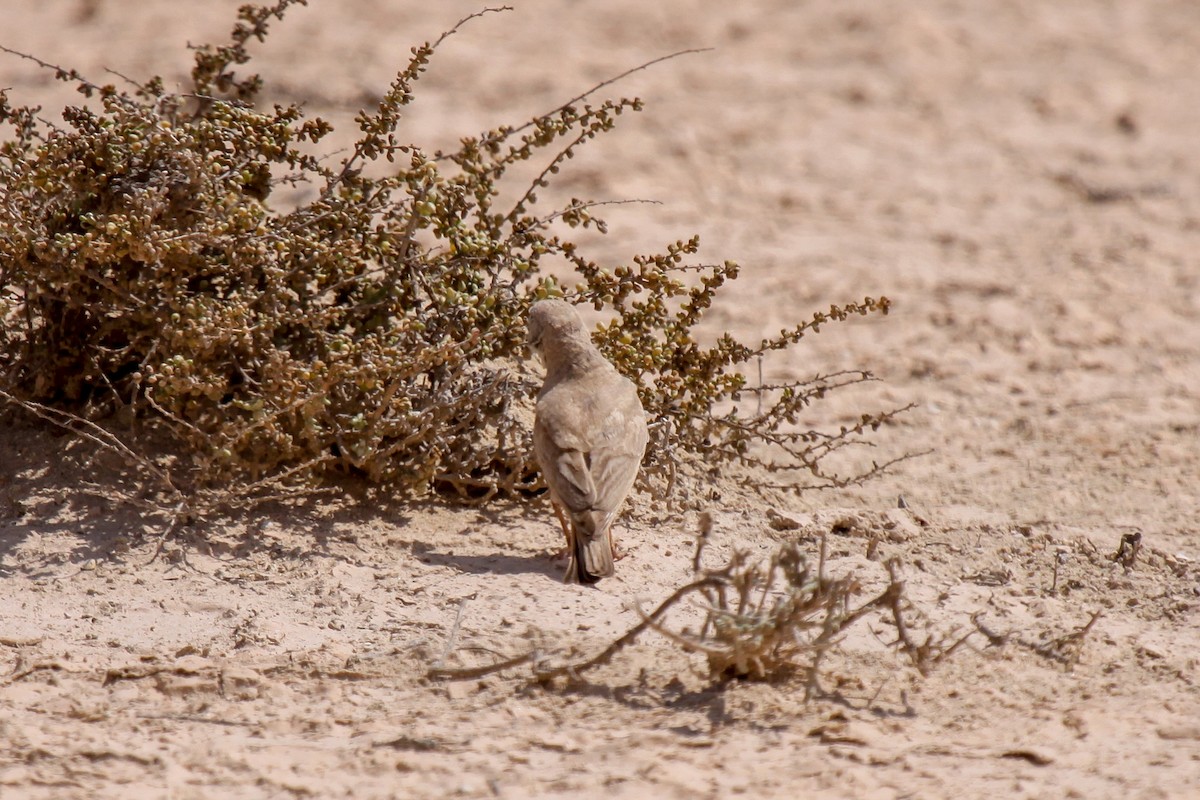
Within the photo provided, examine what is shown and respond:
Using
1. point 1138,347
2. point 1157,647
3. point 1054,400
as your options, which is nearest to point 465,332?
point 1157,647

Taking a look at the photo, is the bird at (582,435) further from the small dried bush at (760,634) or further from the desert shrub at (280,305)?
the small dried bush at (760,634)

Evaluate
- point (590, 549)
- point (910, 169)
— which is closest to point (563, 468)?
point (590, 549)

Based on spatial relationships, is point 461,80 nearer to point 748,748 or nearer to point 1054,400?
point 1054,400

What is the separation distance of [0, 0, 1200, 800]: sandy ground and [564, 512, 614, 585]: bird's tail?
0.20ft

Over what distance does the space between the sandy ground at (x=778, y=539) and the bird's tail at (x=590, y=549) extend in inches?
2.4

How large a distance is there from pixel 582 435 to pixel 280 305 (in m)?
1.04

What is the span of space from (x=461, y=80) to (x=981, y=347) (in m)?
4.14

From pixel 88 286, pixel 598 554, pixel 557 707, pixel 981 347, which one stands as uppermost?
pixel 981 347

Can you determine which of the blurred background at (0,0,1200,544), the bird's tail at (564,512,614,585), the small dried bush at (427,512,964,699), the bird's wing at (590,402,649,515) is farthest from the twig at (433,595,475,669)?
the blurred background at (0,0,1200,544)

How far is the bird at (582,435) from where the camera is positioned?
4543 mm

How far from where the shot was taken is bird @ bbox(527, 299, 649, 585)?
4.54 meters

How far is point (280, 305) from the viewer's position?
4844 mm

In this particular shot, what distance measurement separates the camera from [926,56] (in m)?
10.6

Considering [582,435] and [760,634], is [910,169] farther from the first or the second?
[760,634]
